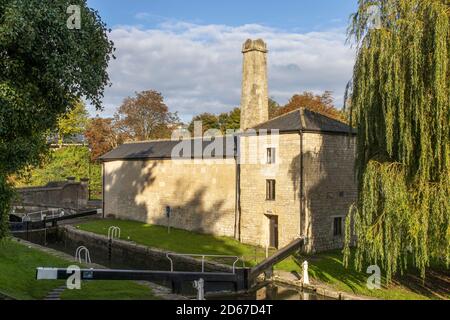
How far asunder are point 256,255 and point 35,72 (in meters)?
13.2

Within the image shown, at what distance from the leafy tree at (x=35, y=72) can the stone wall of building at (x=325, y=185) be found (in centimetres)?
1284

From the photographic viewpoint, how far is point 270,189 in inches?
870

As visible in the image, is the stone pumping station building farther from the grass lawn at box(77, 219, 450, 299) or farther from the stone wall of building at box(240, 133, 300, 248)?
the grass lawn at box(77, 219, 450, 299)

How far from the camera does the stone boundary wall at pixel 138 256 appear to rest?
18695mm

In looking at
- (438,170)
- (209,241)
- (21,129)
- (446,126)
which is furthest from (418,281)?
(21,129)

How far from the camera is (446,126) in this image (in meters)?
11.3

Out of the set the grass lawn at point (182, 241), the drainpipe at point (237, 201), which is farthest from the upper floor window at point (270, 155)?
the grass lawn at point (182, 241)

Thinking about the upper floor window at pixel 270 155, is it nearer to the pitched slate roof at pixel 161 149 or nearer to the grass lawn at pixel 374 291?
the pitched slate roof at pixel 161 149

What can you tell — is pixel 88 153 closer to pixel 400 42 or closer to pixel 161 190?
pixel 161 190

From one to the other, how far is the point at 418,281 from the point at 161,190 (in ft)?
59.0

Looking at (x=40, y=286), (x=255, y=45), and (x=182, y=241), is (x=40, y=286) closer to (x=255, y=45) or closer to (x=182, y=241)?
(x=182, y=241)

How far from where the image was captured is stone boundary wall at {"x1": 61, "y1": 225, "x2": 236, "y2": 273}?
61.3 ft

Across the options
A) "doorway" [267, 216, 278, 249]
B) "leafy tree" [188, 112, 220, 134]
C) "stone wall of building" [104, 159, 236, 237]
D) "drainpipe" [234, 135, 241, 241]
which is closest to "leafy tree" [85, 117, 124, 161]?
"leafy tree" [188, 112, 220, 134]

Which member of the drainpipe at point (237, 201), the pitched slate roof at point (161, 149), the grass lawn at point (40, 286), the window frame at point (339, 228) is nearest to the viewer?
the grass lawn at point (40, 286)
